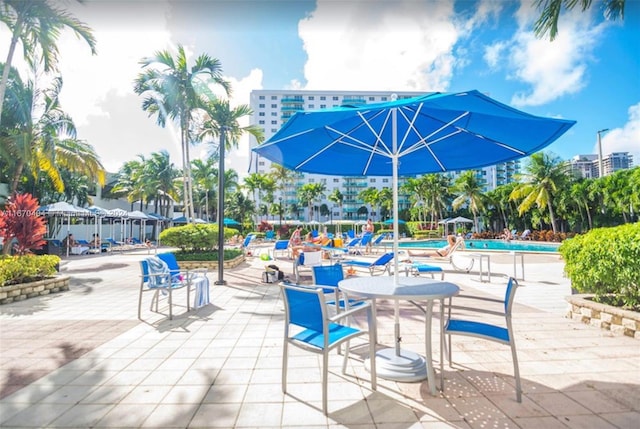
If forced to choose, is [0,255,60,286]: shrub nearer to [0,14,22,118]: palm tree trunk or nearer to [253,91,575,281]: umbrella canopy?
[0,14,22,118]: palm tree trunk

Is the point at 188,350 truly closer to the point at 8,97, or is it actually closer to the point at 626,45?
the point at 626,45

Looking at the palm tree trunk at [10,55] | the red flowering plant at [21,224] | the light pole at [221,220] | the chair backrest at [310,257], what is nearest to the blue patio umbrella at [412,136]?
the chair backrest at [310,257]

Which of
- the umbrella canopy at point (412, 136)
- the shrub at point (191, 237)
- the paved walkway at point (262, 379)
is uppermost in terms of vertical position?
the umbrella canopy at point (412, 136)

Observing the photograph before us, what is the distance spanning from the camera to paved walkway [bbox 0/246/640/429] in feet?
7.54

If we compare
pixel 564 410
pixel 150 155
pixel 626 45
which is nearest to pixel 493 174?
pixel 150 155

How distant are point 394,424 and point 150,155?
35.3m

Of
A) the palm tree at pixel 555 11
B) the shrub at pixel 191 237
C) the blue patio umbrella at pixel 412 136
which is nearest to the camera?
the blue patio umbrella at pixel 412 136

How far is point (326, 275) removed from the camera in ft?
12.5

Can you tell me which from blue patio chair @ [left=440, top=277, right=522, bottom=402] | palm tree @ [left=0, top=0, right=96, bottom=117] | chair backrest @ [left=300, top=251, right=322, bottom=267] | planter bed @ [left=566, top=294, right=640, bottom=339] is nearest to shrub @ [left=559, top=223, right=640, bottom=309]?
planter bed @ [left=566, top=294, right=640, bottom=339]

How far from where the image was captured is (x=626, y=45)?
5480mm

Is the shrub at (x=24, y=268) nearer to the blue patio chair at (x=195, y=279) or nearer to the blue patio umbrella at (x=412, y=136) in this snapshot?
the blue patio chair at (x=195, y=279)

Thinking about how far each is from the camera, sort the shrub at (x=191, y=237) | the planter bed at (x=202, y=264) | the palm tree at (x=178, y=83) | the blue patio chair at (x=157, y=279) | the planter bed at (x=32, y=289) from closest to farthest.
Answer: the blue patio chair at (x=157, y=279) → the planter bed at (x=32, y=289) → the planter bed at (x=202, y=264) → the shrub at (x=191, y=237) → the palm tree at (x=178, y=83)

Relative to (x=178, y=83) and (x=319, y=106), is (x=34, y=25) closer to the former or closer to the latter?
(x=178, y=83)

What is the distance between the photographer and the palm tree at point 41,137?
38.8 ft
